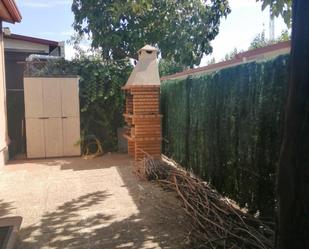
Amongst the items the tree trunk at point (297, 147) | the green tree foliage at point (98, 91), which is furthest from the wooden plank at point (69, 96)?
the tree trunk at point (297, 147)

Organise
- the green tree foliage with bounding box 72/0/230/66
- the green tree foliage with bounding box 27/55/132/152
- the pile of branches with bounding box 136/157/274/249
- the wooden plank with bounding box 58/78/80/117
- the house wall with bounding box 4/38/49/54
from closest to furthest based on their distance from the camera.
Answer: the pile of branches with bounding box 136/157/274/249, the wooden plank with bounding box 58/78/80/117, the green tree foliage with bounding box 27/55/132/152, the house wall with bounding box 4/38/49/54, the green tree foliage with bounding box 72/0/230/66

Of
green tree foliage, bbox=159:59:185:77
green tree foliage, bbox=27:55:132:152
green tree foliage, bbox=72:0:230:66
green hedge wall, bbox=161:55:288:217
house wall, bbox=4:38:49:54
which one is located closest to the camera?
green hedge wall, bbox=161:55:288:217

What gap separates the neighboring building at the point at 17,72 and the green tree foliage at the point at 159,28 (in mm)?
2157

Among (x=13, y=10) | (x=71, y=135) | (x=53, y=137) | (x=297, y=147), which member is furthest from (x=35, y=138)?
(x=297, y=147)

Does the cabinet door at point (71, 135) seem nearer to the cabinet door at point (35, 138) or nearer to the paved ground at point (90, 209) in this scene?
the cabinet door at point (35, 138)

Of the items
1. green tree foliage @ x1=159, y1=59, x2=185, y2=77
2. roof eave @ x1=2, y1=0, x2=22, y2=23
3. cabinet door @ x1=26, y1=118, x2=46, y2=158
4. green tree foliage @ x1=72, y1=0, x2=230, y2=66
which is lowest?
cabinet door @ x1=26, y1=118, x2=46, y2=158

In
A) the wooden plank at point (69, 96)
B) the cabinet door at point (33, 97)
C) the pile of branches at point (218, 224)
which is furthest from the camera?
the wooden plank at point (69, 96)

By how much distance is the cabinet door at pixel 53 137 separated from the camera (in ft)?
31.5

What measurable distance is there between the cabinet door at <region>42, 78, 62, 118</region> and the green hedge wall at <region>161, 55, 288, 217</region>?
4.15 meters

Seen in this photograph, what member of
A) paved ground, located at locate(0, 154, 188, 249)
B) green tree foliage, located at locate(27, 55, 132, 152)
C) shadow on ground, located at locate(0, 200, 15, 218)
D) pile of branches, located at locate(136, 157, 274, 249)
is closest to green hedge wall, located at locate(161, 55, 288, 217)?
pile of branches, located at locate(136, 157, 274, 249)

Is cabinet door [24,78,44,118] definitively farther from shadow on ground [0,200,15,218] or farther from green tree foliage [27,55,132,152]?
shadow on ground [0,200,15,218]

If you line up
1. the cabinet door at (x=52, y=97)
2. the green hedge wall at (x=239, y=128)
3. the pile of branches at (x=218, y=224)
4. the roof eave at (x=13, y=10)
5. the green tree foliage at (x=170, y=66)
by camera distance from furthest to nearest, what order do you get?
the green tree foliage at (x=170, y=66)
the cabinet door at (x=52, y=97)
the roof eave at (x=13, y=10)
the green hedge wall at (x=239, y=128)
the pile of branches at (x=218, y=224)

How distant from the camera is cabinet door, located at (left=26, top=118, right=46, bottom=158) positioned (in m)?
9.48

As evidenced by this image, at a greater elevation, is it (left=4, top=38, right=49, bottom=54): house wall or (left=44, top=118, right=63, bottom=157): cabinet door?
(left=4, top=38, right=49, bottom=54): house wall
